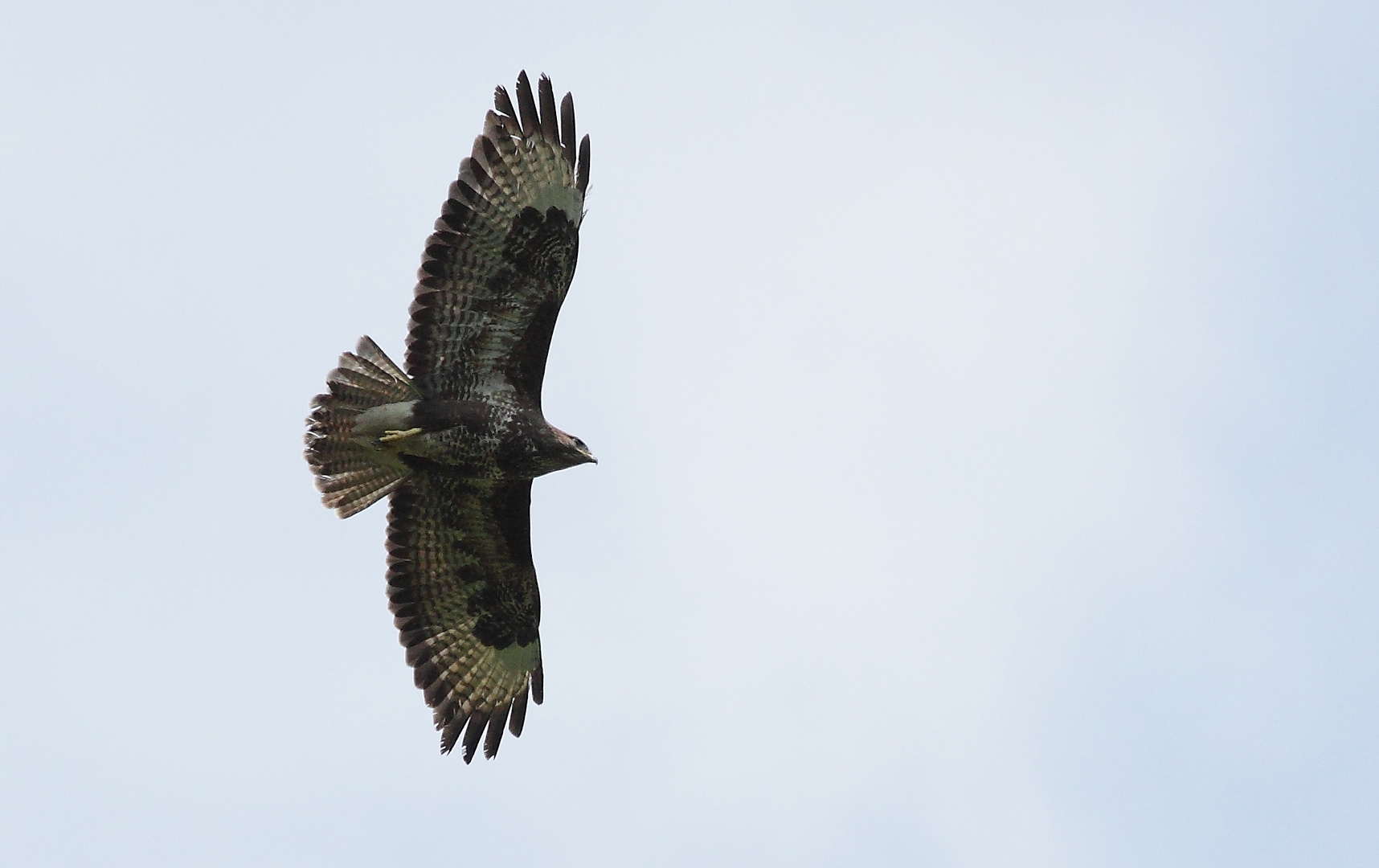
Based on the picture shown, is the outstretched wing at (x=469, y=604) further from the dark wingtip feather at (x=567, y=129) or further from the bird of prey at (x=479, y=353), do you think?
the dark wingtip feather at (x=567, y=129)

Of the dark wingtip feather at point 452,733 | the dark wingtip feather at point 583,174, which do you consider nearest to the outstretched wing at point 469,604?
the dark wingtip feather at point 452,733

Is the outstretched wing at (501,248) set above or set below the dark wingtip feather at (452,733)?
above

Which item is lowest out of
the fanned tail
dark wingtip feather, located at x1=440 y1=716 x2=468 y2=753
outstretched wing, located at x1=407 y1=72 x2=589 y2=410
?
dark wingtip feather, located at x1=440 y1=716 x2=468 y2=753

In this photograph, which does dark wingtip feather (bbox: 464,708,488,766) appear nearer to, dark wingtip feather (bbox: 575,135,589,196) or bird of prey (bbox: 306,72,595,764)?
bird of prey (bbox: 306,72,595,764)

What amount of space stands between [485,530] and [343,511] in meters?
1.25

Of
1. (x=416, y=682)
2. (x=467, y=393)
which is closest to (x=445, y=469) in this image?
(x=467, y=393)

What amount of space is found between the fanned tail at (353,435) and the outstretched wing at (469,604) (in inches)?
15.0

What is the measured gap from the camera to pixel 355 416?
54.0ft

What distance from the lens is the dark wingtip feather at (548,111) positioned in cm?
1633

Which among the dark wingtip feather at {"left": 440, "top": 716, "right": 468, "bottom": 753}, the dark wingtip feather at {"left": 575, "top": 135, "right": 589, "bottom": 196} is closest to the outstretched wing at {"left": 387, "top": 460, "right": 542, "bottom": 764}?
the dark wingtip feather at {"left": 440, "top": 716, "right": 468, "bottom": 753}

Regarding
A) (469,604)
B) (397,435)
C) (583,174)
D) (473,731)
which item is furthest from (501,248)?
(473,731)

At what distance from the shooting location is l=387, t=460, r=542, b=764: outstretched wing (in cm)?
1728

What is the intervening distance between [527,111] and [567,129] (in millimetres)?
358

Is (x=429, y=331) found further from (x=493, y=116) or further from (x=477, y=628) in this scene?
(x=477, y=628)
